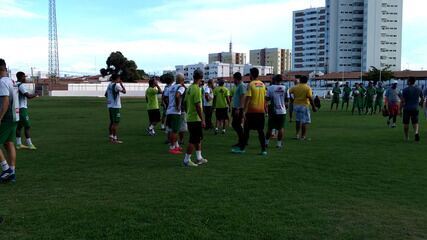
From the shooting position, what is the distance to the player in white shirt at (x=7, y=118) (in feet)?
23.8

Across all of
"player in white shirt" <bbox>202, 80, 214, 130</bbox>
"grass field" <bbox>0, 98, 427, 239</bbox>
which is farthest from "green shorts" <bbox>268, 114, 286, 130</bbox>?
"player in white shirt" <bbox>202, 80, 214, 130</bbox>

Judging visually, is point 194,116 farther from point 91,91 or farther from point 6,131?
point 91,91

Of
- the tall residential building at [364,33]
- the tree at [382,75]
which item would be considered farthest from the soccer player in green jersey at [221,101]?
the tall residential building at [364,33]

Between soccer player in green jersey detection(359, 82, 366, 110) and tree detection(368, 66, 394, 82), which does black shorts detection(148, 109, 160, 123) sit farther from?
tree detection(368, 66, 394, 82)

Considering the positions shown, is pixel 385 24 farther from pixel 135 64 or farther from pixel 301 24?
pixel 135 64

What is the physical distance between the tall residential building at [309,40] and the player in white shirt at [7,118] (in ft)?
542

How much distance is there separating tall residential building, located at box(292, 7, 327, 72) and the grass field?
162 m

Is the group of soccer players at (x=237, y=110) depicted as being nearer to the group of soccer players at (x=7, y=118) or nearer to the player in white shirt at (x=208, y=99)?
the player in white shirt at (x=208, y=99)

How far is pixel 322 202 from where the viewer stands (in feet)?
21.0

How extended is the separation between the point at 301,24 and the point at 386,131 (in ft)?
560

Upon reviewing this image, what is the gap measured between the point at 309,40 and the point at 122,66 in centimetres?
9264

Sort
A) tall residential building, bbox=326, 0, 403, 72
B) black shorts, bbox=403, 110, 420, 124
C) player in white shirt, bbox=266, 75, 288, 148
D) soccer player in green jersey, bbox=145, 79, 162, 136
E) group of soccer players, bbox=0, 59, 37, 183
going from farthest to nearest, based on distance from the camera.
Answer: tall residential building, bbox=326, 0, 403, 72, soccer player in green jersey, bbox=145, 79, 162, 136, black shorts, bbox=403, 110, 420, 124, player in white shirt, bbox=266, 75, 288, 148, group of soccer players, bbox=0, 59, 37, 183

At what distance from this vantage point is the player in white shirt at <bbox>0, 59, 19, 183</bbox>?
7266 mm

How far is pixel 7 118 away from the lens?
7.44 metres
